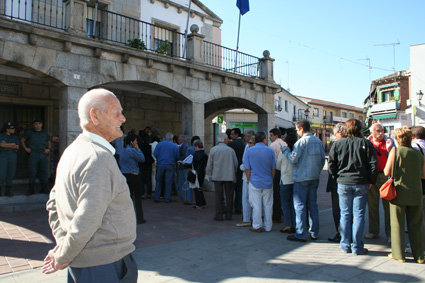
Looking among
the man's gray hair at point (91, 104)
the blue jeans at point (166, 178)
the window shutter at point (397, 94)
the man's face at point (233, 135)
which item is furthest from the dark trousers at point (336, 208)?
the window shutter at point (397, 94)

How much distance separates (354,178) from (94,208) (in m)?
3.76

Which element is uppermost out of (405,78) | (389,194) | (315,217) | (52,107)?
(405,78)

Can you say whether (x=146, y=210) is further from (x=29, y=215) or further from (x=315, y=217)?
(x=315, y=217)

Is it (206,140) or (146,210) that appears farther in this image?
(206,140)

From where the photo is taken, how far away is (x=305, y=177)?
16.8 feet

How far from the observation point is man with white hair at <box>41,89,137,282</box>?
5.42 ft

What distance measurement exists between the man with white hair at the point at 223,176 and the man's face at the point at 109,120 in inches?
191

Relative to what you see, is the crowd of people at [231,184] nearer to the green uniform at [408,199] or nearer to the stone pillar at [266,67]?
the green uniform at [408,199]

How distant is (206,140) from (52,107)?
7585mm

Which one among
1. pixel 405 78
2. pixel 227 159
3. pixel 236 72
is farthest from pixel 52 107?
pixel 405 78

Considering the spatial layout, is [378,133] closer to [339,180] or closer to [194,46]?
[339,180]

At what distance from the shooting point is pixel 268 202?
5.89 metres

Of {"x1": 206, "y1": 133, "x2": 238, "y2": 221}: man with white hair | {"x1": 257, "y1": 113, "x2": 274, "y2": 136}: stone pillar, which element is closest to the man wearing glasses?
{"x1": 206, "y1": 133, "x2": 238, "y2": 221}: man with white hair

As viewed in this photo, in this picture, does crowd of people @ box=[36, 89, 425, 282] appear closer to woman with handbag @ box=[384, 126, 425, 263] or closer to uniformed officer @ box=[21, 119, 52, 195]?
woman with handbag @ box=[384, 126, 425, 263]
